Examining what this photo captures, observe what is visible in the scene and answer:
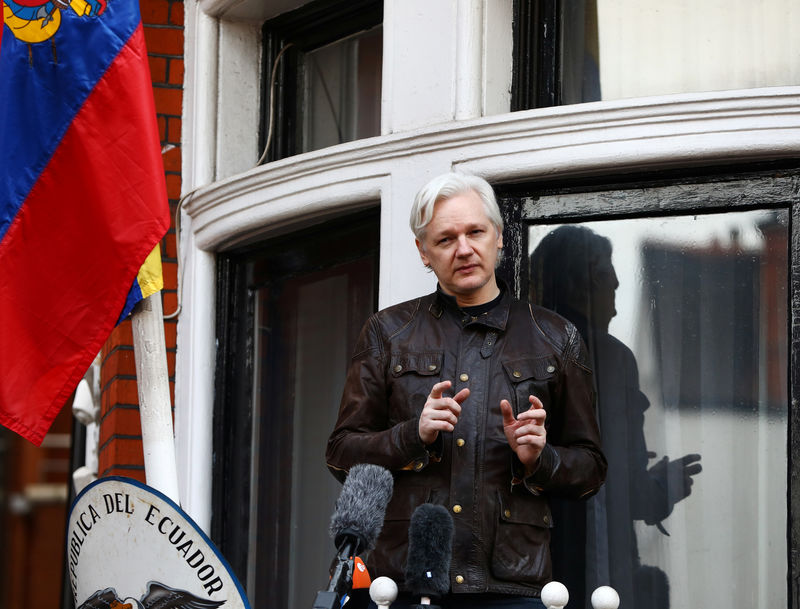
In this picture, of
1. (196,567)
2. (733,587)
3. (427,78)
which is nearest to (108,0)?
(427,78)

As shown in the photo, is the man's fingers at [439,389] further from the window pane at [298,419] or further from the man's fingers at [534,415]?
the window pane at [298,419]

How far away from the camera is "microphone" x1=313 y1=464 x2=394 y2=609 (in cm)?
341

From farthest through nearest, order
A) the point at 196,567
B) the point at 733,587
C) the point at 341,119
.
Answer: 1. the point at 341,119
2. the point at 733,587
3. the point at 196,567

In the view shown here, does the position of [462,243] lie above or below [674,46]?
below

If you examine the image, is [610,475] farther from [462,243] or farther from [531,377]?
[462,243]

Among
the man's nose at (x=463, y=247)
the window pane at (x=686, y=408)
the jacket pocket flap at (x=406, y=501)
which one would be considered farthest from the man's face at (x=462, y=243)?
the window pane at (x=686, y=408)

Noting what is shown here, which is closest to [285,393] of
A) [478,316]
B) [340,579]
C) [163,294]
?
[163,294]

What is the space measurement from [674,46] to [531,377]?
129 centimetres

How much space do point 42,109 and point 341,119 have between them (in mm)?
1407

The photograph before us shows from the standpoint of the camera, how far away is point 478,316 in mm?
4395

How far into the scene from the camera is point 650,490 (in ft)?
15.7

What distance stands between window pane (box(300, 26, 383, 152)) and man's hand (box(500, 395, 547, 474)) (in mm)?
1929

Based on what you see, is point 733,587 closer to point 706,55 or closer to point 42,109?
point 706,55

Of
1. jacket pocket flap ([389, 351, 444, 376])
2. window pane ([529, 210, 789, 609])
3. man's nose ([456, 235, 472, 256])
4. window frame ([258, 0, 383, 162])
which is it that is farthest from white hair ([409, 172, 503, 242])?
window frame ([258, 0, 383, 162])
